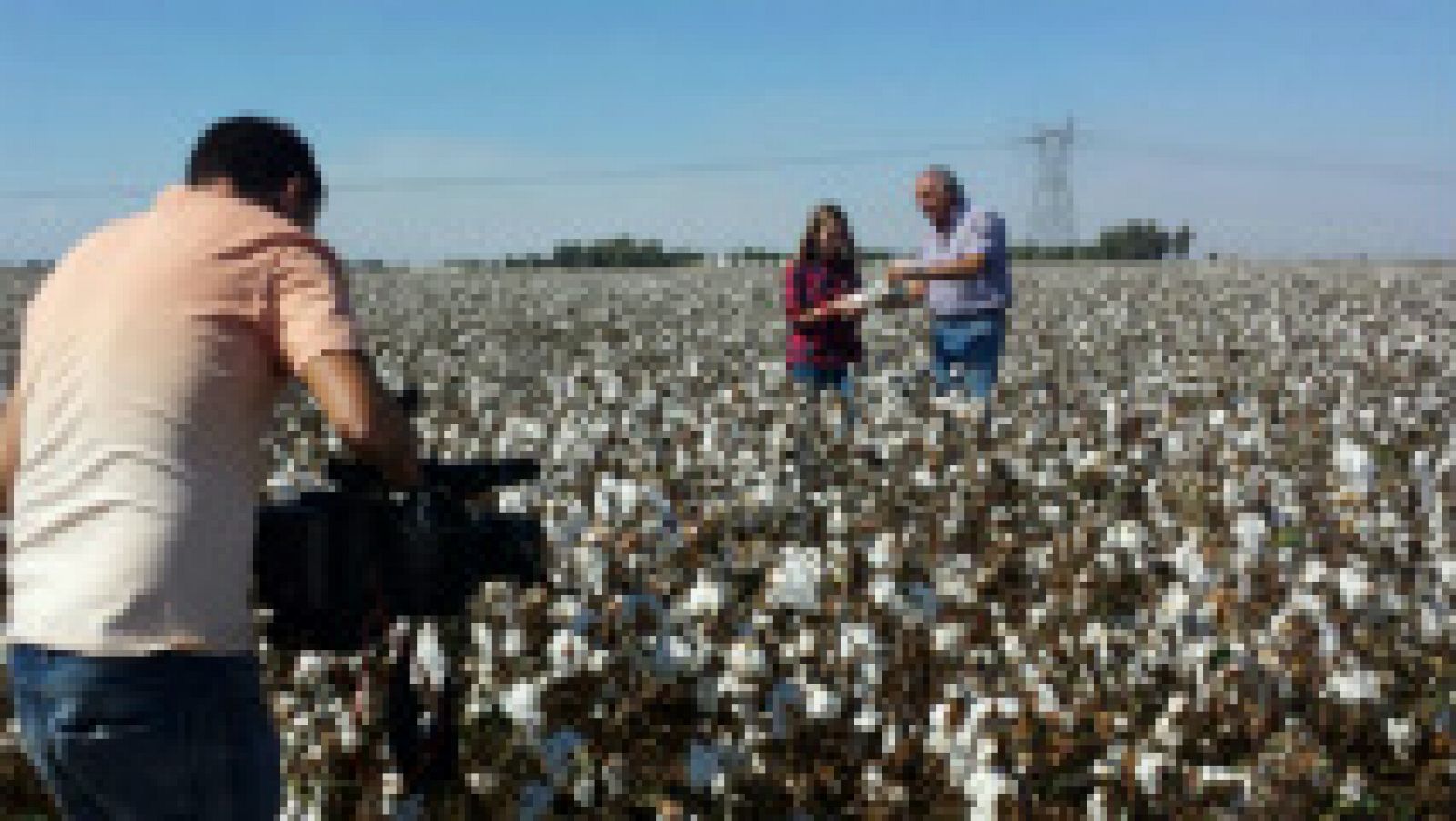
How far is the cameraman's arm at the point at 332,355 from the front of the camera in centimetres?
274

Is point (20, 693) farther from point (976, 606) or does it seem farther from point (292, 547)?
point (976, 606)

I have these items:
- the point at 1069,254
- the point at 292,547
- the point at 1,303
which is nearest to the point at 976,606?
the point at 292,547

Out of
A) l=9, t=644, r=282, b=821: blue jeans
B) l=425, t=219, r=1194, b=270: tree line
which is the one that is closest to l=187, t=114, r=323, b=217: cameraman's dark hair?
l=9, t=644, r=282, b=821: blue jeans

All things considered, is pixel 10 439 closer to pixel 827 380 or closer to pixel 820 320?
pixel 820 320

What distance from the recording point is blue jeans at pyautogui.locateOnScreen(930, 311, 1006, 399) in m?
10.4

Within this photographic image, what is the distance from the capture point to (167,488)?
2.75 metres

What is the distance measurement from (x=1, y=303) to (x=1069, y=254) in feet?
128

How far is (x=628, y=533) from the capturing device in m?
7.30

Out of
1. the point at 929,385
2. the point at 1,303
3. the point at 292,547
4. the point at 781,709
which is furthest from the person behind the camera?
the point at 1,303

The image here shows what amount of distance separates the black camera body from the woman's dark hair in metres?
7.31

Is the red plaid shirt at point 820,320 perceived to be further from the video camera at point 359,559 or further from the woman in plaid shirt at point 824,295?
the video camera at point 359,559

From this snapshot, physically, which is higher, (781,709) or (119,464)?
(119,464)

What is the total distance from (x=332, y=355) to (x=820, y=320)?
8043mm

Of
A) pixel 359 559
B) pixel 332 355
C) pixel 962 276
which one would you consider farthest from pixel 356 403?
pixel 962 276
